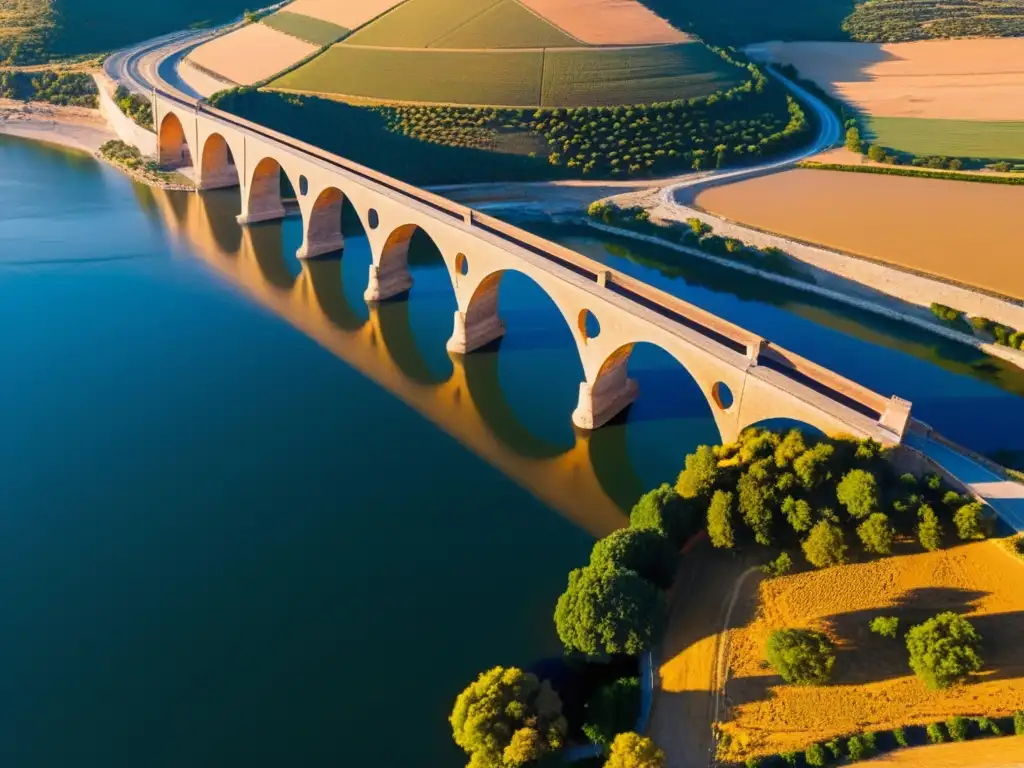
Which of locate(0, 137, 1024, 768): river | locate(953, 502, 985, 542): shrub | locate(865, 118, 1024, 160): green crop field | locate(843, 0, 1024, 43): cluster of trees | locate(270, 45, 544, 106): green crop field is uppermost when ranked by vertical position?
locate(843, 0, 1024, 43): cluster of trees

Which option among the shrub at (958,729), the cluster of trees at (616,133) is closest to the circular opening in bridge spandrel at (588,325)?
the shrub at (958,729)

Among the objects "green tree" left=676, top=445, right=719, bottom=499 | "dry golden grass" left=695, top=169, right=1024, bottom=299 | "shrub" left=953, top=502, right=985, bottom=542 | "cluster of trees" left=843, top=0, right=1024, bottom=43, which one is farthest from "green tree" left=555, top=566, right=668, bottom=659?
"cluster of trees" left=843, top=0, right=1024, bottom=43

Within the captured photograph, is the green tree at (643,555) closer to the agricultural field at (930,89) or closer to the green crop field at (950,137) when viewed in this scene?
the green crop field at (950,137)

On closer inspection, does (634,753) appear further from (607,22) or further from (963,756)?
(607,22)

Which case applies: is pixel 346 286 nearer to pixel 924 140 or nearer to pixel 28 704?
pixel 28 704

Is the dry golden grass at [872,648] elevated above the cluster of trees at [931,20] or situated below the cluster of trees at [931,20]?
below

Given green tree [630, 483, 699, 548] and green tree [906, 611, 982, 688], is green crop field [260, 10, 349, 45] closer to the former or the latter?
green tree [630, 483, 699, 548]
